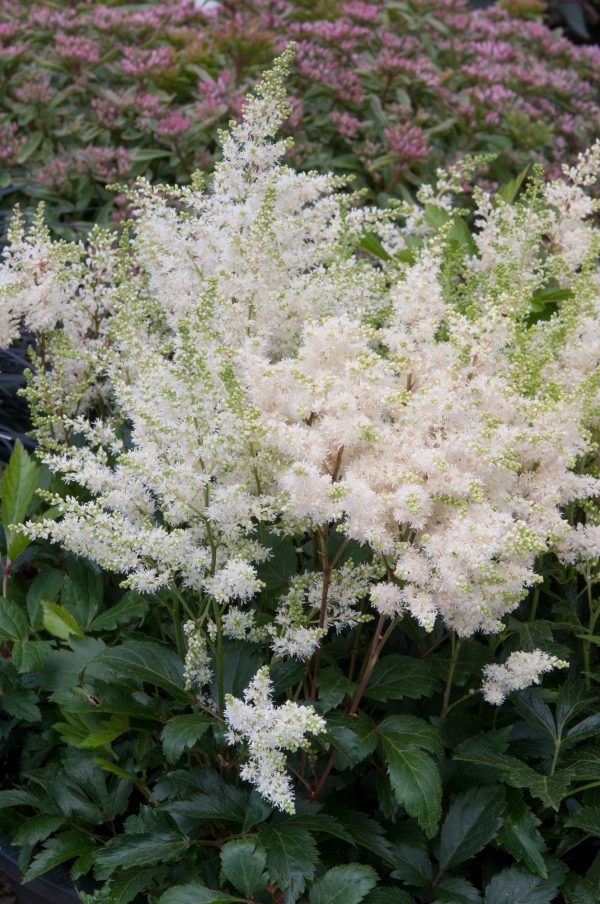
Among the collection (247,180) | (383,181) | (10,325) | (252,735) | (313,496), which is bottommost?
(383,181)

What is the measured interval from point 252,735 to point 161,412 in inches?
19.9

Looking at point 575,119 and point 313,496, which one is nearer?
point 313,496

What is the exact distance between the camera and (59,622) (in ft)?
5.83

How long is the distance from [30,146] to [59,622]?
2.62 m

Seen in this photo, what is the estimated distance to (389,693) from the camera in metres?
1.58

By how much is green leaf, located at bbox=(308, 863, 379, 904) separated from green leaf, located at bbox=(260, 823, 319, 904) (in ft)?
0.09

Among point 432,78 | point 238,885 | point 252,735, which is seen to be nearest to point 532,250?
point 252,735

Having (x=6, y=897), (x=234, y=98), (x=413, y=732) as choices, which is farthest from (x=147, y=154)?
(x=413, y=732)

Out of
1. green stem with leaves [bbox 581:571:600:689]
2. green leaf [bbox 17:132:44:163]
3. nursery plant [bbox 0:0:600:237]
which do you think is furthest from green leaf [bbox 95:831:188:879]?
green leaf [bbox 17:132:44:163]

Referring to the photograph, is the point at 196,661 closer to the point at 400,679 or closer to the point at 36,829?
the point at 400,679

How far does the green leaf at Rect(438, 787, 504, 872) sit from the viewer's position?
1.58 m

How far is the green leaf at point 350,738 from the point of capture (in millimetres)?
1479

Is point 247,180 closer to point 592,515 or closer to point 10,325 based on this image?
point 10,325

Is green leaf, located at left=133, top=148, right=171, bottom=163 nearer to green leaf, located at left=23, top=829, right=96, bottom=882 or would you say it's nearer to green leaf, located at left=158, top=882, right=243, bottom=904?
green leaf, located at left=23, top=829, right=96, bottom=882
